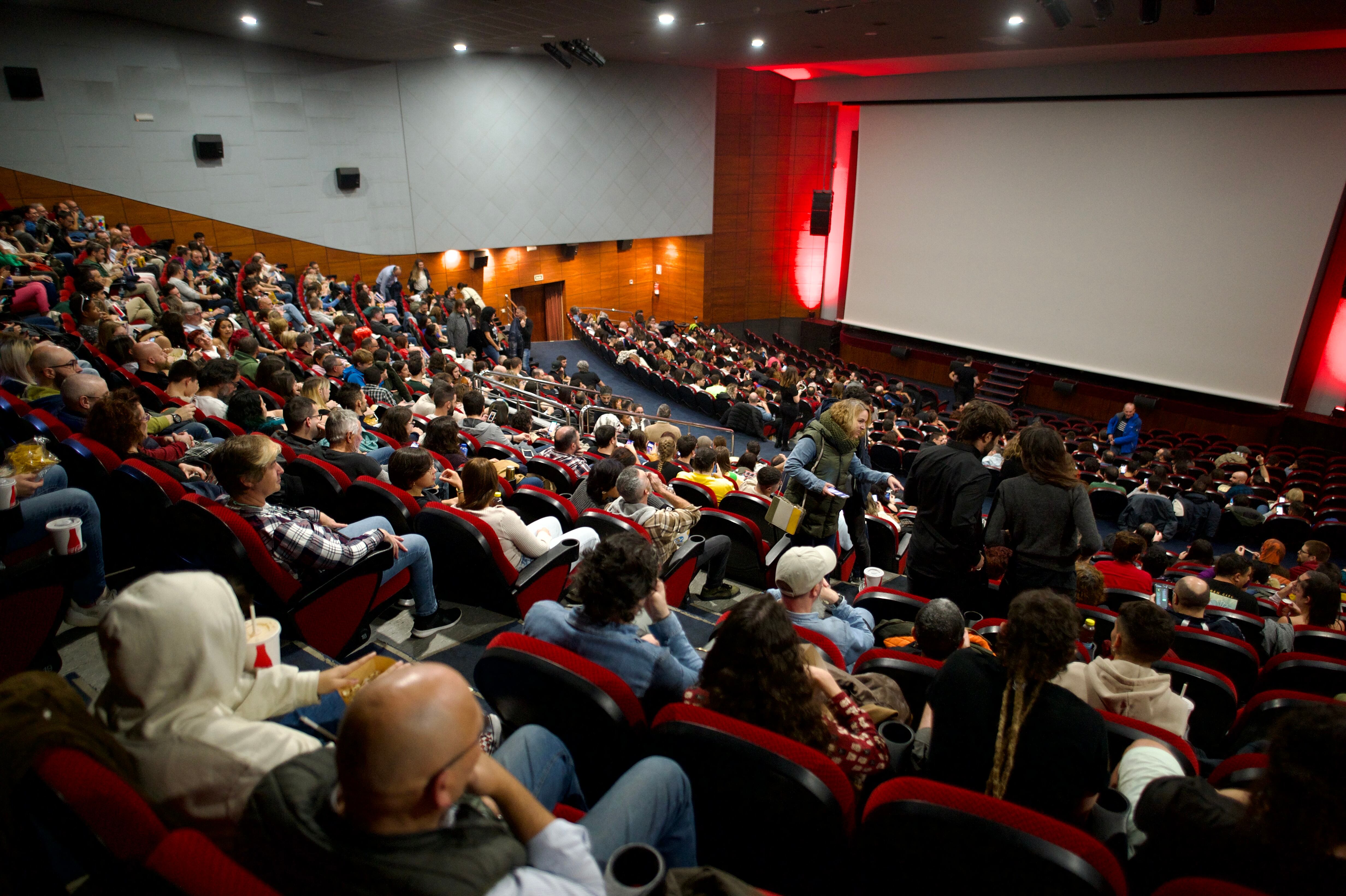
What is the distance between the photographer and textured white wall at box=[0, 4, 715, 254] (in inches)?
423

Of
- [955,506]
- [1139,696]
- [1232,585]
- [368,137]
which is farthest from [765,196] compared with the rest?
[1139,696]

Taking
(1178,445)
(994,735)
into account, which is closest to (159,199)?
(994,735)

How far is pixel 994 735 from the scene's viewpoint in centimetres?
177

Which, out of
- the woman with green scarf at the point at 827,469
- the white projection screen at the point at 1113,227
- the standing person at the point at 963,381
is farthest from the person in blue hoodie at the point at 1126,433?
the woman with green scarf at the point at 827,469

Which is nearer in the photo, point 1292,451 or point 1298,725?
point 1298,725

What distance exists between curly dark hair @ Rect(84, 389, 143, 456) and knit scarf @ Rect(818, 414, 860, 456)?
324 cm

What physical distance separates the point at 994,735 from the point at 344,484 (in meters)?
2.88

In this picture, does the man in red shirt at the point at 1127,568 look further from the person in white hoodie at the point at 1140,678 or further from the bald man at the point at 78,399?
the bald man at the point at 78,399

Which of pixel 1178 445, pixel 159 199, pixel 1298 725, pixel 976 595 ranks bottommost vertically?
pixel 1178 445

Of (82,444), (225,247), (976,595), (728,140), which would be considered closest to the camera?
(82,444)

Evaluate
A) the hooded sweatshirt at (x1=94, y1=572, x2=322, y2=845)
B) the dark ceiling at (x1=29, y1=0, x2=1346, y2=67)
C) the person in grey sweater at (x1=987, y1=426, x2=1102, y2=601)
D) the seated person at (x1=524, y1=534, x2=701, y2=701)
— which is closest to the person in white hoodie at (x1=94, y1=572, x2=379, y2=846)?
the hooded sweatshirt at (x1=94, y1=572, x2=322, y2=845)

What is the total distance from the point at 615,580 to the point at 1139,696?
164cm

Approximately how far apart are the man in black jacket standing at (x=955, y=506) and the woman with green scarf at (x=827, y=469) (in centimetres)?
42

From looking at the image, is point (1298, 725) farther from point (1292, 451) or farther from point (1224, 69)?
point (1224, 69)
